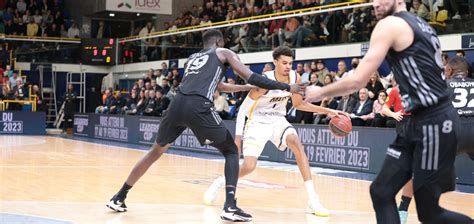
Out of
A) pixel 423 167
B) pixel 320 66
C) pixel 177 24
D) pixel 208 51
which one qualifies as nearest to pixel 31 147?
pixel 320 66

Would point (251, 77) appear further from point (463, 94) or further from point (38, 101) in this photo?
point (38, 101)

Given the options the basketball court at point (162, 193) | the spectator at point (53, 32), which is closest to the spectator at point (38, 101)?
the spectator at point (53, 32)

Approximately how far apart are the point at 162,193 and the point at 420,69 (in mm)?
6384

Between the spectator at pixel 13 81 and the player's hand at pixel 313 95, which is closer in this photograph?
the player's hand at pixel 313 95

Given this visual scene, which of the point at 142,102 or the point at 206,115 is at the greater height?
the point at 206,115

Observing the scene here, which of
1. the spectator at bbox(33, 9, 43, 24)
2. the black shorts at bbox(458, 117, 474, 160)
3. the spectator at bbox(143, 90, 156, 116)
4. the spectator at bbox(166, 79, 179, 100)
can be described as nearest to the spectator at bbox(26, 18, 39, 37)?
the spectator at bbox(33, 9, 43, 24)

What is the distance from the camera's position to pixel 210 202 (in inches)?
377

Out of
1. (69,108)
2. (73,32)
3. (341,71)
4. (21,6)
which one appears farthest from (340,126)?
(21,6)

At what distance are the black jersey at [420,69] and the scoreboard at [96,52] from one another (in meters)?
30.4

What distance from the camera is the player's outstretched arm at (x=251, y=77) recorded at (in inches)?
299

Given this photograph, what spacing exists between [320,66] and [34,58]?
17.9 metres

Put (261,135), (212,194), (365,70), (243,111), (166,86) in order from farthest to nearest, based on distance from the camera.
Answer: (166,86)
(243,111)
(212,194)
(261,135)
(365,70)

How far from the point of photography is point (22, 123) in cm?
2977

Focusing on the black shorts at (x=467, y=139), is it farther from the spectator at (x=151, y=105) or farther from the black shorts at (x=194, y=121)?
the spectator at (x=151, y=105)
